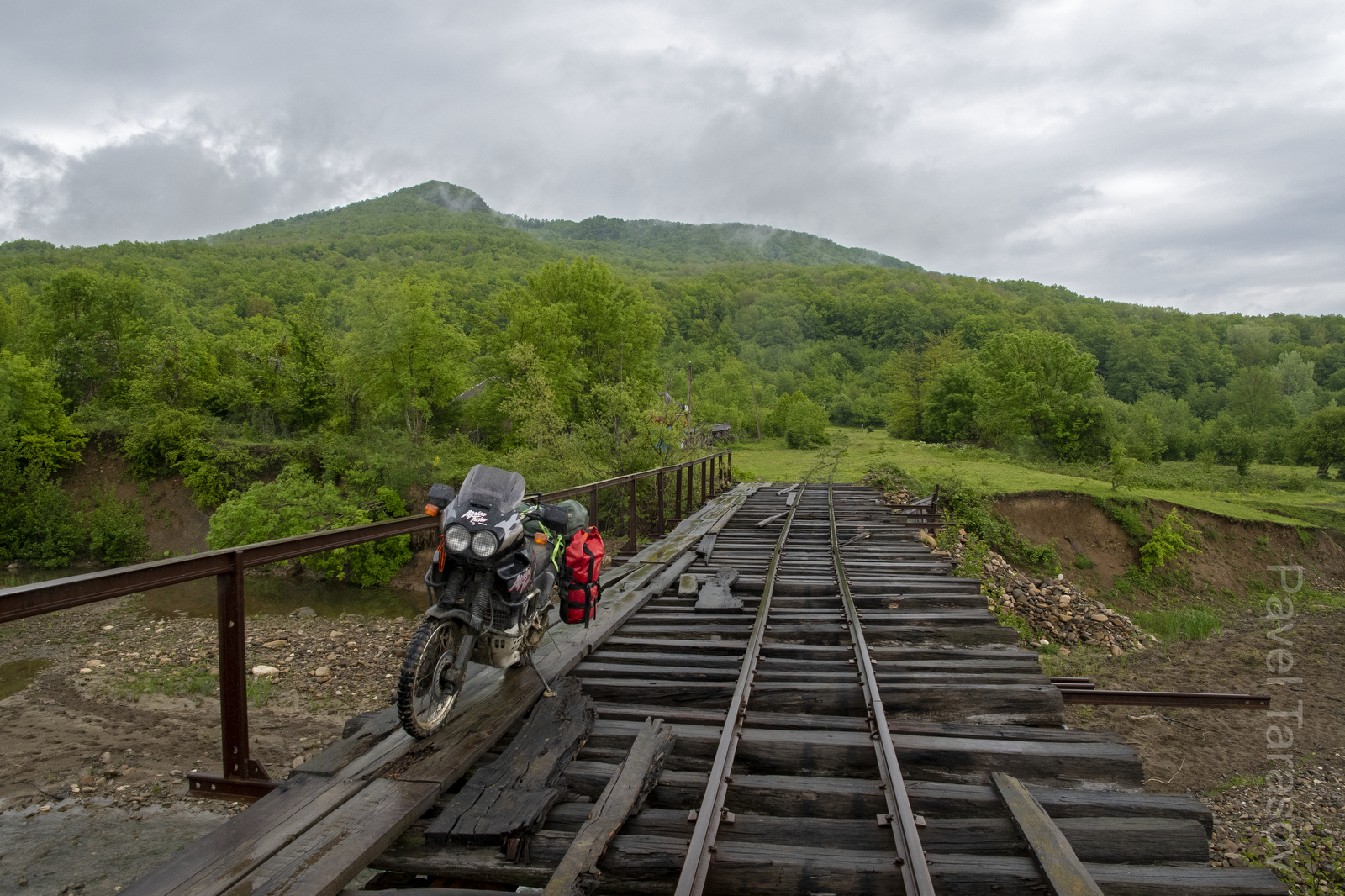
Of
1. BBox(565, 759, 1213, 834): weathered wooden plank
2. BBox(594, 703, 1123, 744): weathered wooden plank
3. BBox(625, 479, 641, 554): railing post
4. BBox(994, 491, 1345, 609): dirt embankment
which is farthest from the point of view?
BBox(994, 491, 1345, 609): dirt embankment

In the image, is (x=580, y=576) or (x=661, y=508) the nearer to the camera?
(x=580, y=576)

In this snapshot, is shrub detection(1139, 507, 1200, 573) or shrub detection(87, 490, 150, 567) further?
shrub detection(87, 490, 150, 567)

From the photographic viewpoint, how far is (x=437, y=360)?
1401 inches

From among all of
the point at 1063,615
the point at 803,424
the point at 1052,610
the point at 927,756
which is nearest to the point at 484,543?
the point at 927,756

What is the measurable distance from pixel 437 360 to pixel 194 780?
1351 inches

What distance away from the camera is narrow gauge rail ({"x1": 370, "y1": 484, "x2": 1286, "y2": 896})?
2.48 m

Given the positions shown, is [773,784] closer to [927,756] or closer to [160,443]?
[927,756]

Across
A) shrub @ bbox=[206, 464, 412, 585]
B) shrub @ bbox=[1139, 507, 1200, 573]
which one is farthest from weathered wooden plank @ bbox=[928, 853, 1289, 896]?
shrub @ bbox=[206, 464, 412, 585]

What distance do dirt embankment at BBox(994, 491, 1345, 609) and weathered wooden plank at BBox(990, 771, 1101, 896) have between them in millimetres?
18045

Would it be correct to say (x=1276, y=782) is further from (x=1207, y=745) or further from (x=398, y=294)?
(x=398, y=294)

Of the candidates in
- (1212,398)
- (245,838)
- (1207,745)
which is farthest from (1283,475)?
(1212,398)

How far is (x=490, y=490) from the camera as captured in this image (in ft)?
11.9

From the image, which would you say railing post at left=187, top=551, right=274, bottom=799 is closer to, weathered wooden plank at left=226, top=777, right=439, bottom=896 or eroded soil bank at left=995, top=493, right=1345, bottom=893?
weathered wooden plank at left=226, top=777, right=439, bottom=896

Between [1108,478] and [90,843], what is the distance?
32.1m
